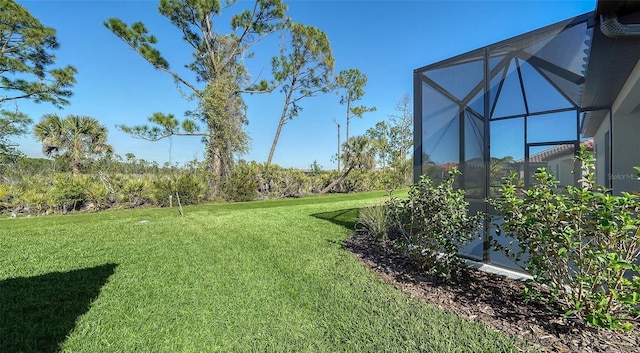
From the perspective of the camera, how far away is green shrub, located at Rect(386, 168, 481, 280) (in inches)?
110

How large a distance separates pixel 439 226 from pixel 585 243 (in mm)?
1142

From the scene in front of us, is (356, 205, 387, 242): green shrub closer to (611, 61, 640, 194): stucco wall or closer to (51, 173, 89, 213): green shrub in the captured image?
(611, 61, 640, 194): stucco wall

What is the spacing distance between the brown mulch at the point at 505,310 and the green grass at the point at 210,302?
172 millimetres

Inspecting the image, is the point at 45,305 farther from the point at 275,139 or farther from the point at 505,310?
the point at 275,139

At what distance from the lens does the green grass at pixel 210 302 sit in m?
1.86

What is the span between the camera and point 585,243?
1937mm

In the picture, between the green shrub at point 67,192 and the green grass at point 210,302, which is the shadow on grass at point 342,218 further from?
the green shrub at point 67,192

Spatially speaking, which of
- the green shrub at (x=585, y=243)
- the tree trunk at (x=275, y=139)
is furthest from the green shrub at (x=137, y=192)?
the green shrub at (x=585, y=243)

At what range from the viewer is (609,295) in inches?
72.2

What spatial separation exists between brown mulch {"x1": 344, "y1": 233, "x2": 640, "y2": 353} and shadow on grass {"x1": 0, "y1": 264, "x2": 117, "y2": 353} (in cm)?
297

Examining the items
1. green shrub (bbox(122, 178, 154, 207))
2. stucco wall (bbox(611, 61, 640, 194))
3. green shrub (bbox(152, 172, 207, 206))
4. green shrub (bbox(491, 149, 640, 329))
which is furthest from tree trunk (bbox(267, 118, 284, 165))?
green shrub (bbox(491, 149, 640, 329))

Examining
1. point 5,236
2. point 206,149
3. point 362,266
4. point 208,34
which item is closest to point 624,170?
point 362,266

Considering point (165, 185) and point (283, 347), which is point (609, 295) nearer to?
point (283, 347)

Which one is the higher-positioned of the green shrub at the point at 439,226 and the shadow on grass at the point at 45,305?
the green shrub at the point at 439,226
